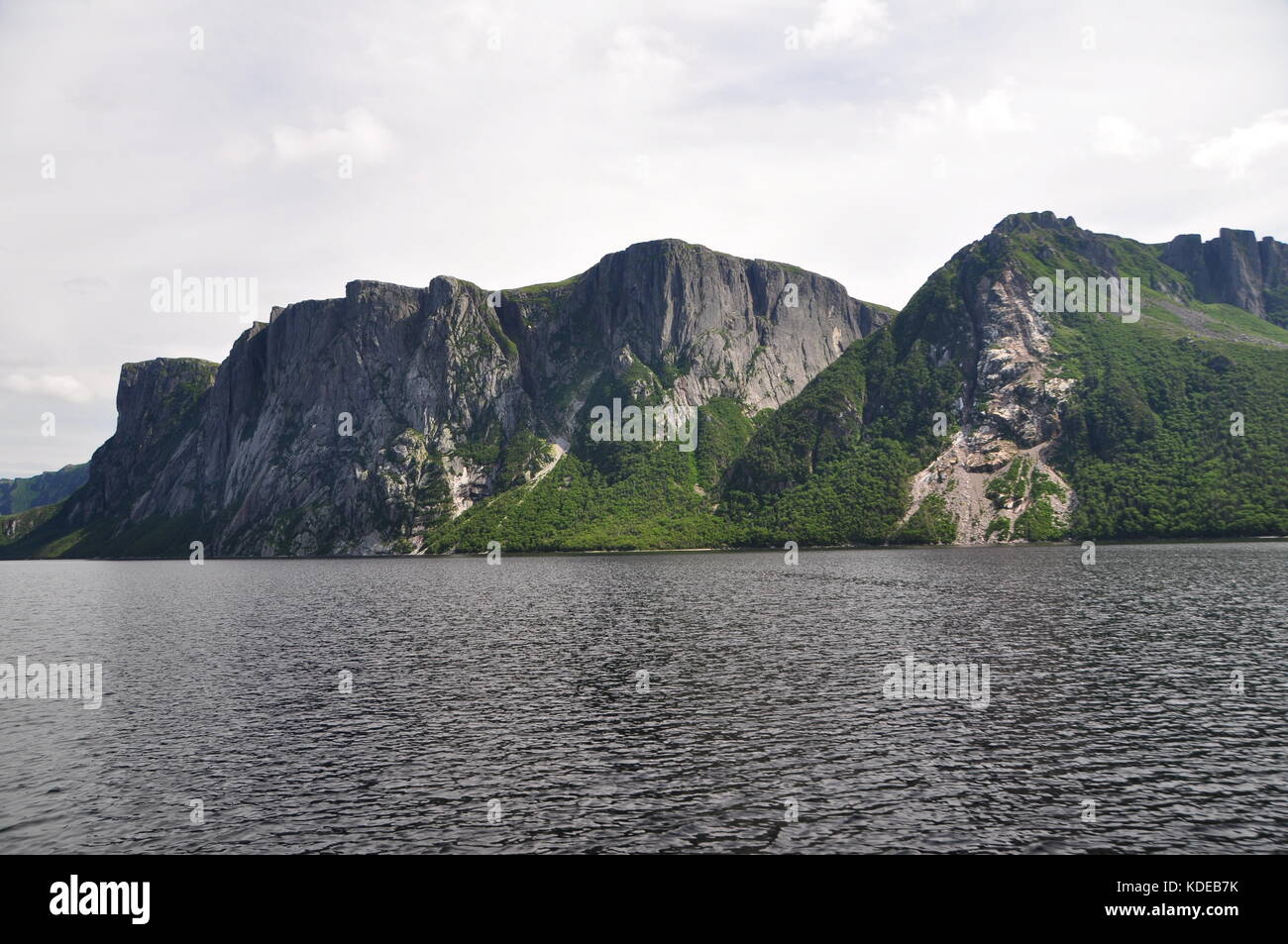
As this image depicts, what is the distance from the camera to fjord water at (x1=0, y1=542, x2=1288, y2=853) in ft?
93.2

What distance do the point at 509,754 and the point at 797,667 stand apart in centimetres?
2558

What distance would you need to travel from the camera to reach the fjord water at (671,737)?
28406 mm

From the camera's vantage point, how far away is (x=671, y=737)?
39.9m

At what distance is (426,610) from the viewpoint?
103m

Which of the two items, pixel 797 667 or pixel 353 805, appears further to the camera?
pixel 797 667
